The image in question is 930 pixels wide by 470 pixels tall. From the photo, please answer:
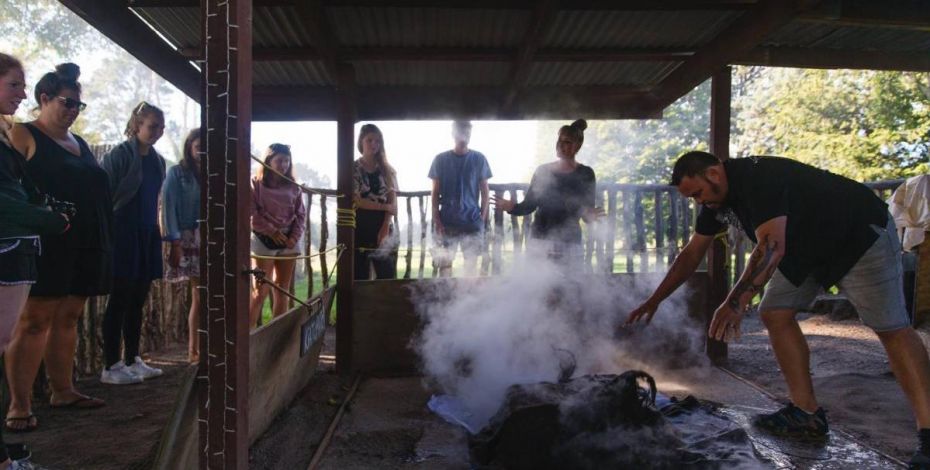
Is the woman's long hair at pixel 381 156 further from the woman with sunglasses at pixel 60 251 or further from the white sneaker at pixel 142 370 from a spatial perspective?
the white sneaker at pixel 142 370

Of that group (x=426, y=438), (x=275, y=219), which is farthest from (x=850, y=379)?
(x=275, y=219)

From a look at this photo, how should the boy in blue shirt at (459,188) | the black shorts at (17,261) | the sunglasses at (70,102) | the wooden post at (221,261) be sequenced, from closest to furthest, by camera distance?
1. the wooden post at (221,261)
2. the black shorts at (17,261)
3. the sunglasses at (70,102)
4. the boy in blue shirt at (459,188)

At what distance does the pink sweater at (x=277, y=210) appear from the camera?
16.6 feet

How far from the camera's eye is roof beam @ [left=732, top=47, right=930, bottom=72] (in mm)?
4812

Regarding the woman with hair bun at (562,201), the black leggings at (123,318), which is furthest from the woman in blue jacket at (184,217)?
the woman with hair bun at (562,201)

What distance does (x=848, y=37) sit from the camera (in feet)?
15.2

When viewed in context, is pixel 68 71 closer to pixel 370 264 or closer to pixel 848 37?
pixel 370 264

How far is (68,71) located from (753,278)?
166 inches

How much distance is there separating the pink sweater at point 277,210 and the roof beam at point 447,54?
1208 mm

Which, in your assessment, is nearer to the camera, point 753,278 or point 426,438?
Answer: point 753,278

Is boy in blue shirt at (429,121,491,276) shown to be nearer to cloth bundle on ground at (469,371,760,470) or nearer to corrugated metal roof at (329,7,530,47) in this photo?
corrugated metal roof at (329,7,530,47)

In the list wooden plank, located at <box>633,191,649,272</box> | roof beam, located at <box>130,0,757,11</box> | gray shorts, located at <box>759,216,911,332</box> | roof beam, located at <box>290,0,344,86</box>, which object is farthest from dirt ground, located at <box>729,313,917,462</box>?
roof beam, located at <box>290,0,344,86</box>

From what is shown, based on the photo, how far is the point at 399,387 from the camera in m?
4.55

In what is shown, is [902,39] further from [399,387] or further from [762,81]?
[762,81]
